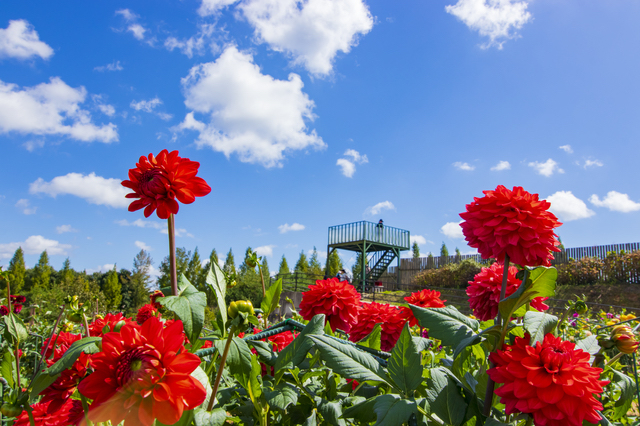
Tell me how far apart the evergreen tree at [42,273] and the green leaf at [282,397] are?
18826mm

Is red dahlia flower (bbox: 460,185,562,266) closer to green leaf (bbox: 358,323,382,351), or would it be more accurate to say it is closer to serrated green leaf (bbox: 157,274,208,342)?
green leaf (bbox: 358,323,382,351)

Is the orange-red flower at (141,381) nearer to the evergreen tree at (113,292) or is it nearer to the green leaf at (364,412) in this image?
the green leaf at (364,412)

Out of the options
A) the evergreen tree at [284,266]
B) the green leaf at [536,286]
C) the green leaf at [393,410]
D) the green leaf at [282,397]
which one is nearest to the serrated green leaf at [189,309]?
the green leaf at [282,397]

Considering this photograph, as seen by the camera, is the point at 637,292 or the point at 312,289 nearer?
the point at 312,289

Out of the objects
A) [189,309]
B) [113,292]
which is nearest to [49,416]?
[189,309]

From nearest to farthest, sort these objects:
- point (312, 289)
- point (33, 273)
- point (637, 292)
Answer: point (312, 289), point (637, 292), point (33, 273)

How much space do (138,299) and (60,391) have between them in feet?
41.4

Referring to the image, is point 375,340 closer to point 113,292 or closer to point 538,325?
point 538,325

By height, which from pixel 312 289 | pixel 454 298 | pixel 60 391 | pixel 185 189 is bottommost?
pixel 454 298

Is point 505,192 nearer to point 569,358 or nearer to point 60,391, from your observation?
point 569,358

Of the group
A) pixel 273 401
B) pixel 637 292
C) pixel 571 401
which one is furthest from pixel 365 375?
pixel 637 292

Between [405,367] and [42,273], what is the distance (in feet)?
77.6

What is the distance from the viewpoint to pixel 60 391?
2.29ft

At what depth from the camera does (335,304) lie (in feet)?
3.88
